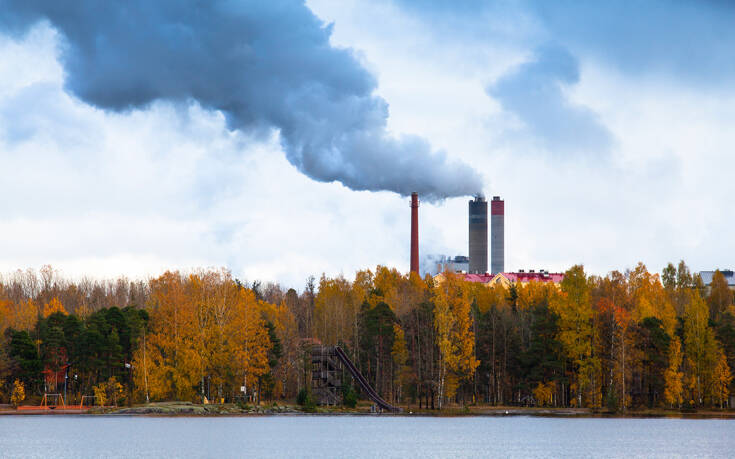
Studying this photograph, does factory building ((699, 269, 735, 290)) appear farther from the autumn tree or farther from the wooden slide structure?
the wooden slide structure

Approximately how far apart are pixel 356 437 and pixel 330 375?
91.9ft

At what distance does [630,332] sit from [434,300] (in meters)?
17.1

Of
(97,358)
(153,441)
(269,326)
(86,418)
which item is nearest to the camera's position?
(153,441)

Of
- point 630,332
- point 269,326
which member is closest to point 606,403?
point 630,332

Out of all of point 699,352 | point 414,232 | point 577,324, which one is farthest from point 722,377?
point 414,232

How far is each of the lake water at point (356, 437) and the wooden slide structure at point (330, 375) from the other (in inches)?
267

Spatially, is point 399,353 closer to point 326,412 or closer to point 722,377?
point 326,412

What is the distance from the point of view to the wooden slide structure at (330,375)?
81.9 m

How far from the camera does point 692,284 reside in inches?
4929

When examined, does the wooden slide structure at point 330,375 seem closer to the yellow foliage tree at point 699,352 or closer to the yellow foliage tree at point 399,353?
the yellow foliage tree at point 399,353

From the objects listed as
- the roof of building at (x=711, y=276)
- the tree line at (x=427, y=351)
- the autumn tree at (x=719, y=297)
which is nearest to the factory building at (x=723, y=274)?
the roof of building at (x=711, y=276)

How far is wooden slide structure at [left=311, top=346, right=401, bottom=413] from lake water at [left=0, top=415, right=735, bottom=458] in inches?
267

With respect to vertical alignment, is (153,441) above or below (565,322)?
below

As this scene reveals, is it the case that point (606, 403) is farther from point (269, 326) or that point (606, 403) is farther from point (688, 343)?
point (269, 326)
